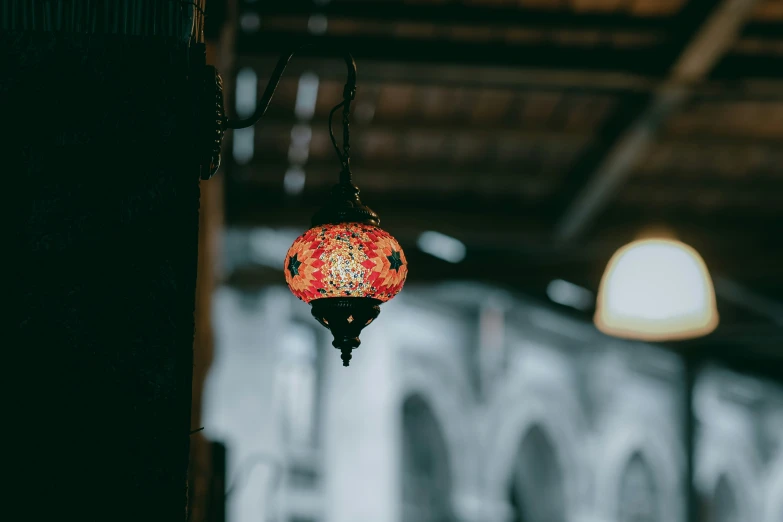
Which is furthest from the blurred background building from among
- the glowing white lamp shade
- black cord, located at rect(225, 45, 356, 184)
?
black cord, located at rect(225, 45, 356, 184)

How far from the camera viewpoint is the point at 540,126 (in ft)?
28.5

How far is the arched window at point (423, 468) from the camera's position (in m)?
13.4

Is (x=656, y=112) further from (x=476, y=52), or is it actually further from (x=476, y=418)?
(x=476, y=418)

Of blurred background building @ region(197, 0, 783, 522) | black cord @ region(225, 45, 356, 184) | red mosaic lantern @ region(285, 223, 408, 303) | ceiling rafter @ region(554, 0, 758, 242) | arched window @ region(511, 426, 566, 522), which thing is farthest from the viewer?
arched window @ region(511, 426, 566, 522)

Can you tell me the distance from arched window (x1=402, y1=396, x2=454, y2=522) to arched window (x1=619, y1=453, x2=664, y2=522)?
363 centimetres

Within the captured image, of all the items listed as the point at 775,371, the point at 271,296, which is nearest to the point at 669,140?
the point at 271,296

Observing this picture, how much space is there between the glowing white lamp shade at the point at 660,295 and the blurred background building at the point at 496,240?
0.75m

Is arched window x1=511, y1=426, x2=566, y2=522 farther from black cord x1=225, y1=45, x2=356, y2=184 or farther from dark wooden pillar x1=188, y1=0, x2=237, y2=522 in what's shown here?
black cord x1=225, y1=45, x2=356, y2=184

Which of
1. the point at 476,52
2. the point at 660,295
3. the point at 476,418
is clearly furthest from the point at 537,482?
the point at 660,295

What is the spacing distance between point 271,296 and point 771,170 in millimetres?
5640

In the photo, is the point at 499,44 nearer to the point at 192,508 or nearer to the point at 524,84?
the point at 524,84

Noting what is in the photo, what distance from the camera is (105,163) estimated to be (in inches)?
96.1

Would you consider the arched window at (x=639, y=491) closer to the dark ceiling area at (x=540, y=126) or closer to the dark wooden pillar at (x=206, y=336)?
the dark ceiling area at (x=540, y=126)

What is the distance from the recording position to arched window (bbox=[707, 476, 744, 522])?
17.4 metres
